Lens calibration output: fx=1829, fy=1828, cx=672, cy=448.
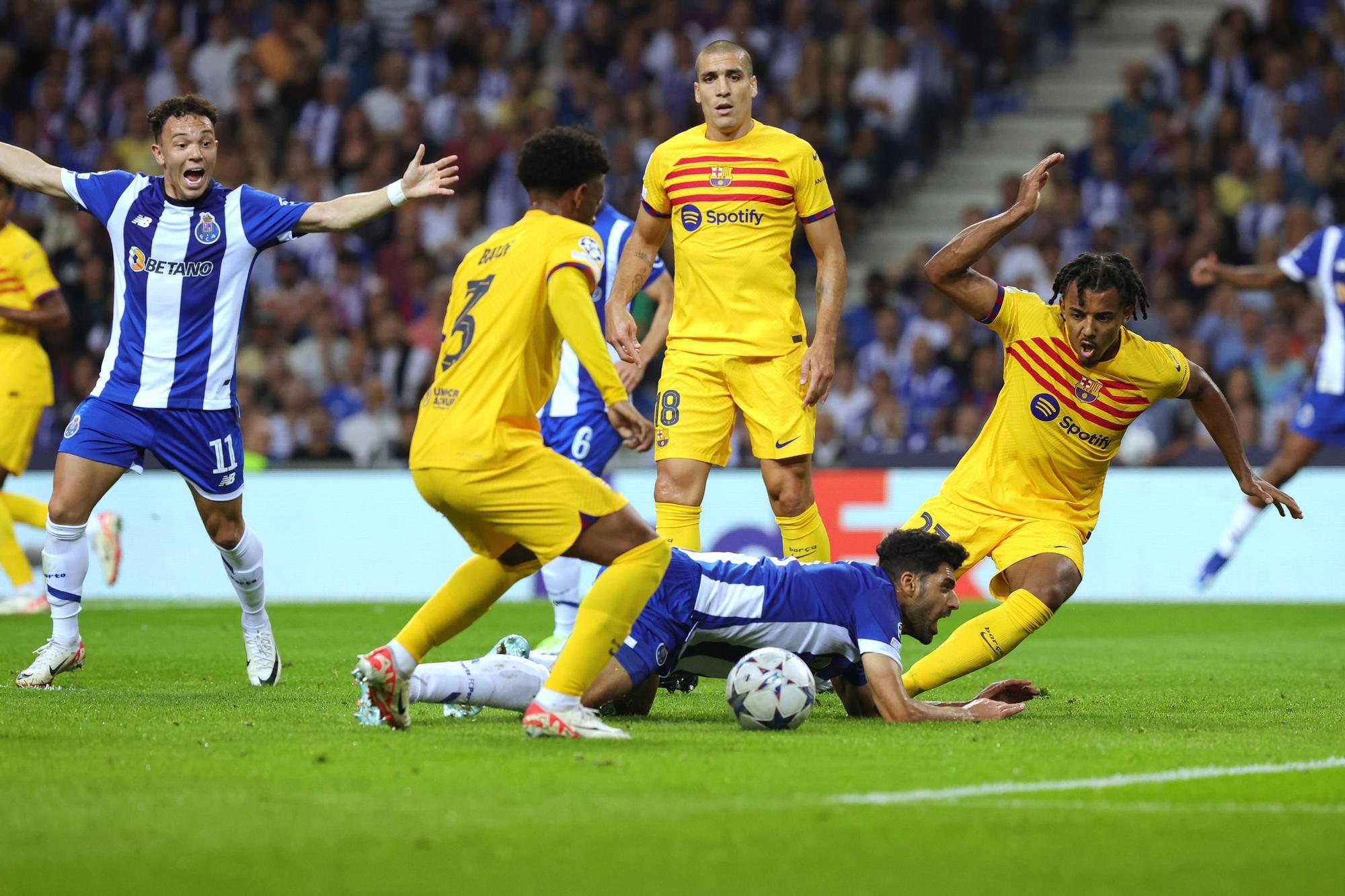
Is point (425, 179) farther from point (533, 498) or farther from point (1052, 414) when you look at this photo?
point (1052, 414)

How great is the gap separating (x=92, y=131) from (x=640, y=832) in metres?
19.0

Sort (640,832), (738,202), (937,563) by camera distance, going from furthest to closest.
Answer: (738,202), (937,563), (640,832)

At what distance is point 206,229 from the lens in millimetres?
7938

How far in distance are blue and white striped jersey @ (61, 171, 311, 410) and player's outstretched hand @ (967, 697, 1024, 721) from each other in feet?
11.6

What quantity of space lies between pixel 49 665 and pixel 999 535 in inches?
163

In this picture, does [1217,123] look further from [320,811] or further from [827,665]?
[320,811]

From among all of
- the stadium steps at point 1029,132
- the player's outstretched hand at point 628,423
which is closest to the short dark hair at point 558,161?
the player's outstretched hand at point 628,423

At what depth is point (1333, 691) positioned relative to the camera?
8273mm

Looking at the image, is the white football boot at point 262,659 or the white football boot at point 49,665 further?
the white football boot at point 262,659

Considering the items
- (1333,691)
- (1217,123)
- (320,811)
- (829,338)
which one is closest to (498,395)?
(320,811)

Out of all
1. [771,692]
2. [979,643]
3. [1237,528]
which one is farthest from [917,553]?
[1237,528]

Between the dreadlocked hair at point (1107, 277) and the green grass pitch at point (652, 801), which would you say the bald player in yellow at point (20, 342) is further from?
the dreadlocked hair at point (1107, 277)

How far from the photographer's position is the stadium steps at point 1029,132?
20422mm

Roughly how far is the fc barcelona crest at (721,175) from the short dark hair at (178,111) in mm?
2209
